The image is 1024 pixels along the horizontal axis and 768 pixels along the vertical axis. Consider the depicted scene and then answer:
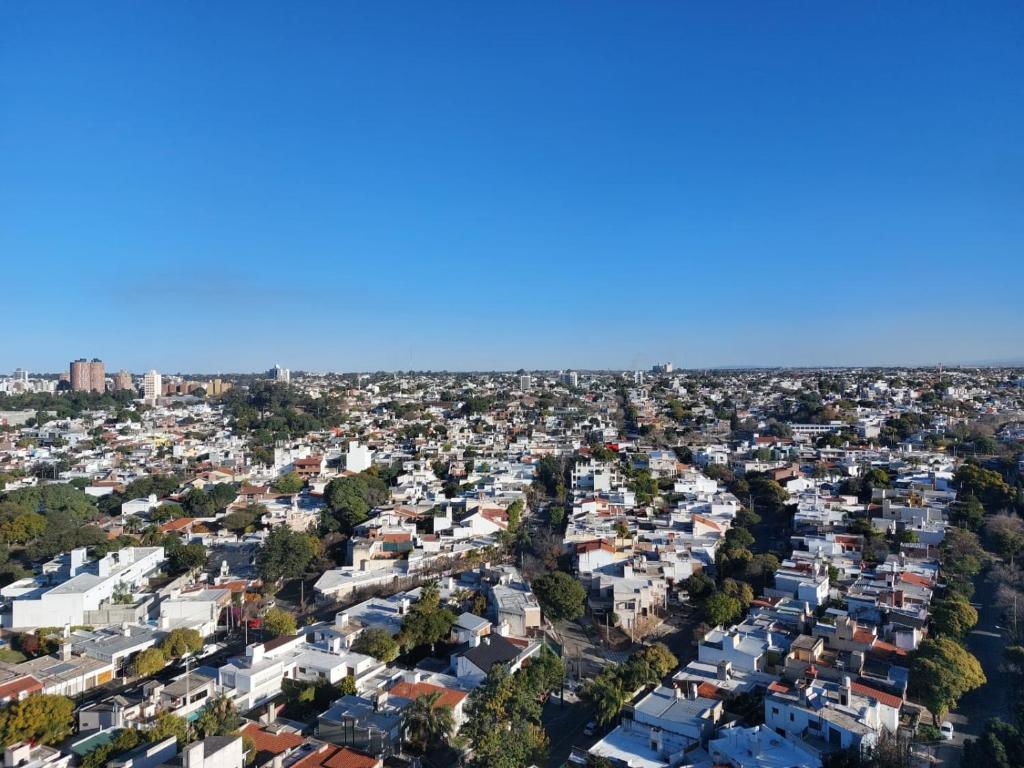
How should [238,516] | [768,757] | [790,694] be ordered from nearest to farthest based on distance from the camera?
[768,757], [790,694], [238,516]

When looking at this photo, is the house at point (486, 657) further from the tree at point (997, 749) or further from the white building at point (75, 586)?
the white building at point (75, 586)

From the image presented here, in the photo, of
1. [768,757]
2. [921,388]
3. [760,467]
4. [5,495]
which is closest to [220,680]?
[768,757]

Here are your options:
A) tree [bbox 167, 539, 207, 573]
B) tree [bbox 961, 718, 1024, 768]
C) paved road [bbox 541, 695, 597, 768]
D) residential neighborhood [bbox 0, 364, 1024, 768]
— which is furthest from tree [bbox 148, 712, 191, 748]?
tree [bbox 961, 718, 1024, 768]

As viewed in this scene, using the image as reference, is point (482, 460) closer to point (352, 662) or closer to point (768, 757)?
point (352, 662)

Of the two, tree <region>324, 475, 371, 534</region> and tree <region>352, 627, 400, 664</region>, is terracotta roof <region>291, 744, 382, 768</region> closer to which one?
tree <region>352, 627, 400, 664</region>

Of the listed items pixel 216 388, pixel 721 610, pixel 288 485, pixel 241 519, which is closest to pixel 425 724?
pixel 721 610

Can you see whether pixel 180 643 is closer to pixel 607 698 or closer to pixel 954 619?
pixel 607 698
